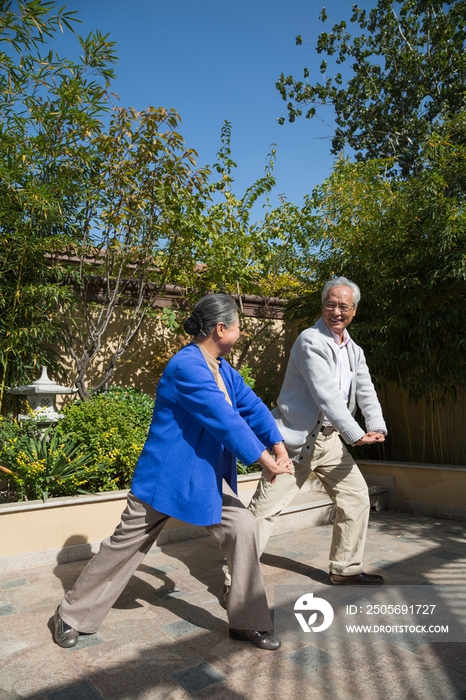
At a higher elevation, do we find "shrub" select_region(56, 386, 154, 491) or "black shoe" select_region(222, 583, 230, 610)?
"shrub" select_region(56, 386, 154, 491)

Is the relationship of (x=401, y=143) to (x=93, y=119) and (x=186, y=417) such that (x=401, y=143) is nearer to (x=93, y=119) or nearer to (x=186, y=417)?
(x=93, y=119)

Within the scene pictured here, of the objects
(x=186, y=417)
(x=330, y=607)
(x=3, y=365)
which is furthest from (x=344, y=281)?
(x=3, y=365)

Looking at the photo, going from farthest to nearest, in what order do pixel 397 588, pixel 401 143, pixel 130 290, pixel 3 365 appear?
pixel 401 143 < pixel 130 290 < pixel 3 365 < pixel 397 588

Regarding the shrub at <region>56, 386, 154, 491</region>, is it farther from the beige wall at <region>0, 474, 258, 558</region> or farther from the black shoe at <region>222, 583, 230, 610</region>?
the black shoe at <region>222, 583, 230, 610</region>

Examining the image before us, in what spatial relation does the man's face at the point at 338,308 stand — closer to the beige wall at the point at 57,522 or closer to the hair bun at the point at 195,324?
the hair bun at the point at 195,324

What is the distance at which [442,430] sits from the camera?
5.13 meters

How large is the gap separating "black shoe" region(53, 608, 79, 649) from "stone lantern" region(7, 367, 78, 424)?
2.12 m

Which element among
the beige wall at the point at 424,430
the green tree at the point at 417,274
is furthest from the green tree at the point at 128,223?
the beige wall at the point at 424,430

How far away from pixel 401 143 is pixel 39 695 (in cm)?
1468

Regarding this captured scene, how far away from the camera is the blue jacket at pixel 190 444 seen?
2227mm

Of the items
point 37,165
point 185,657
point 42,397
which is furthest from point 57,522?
point 37,165

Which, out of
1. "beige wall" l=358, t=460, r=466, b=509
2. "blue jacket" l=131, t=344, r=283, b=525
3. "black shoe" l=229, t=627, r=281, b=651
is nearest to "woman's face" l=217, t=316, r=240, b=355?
"blue jacket" l=131, t=344, r=283, b=525

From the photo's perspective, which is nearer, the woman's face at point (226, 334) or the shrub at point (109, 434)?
the woman's face at point (226, 334)

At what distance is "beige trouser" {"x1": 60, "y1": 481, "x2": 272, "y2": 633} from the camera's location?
7.48 ft
